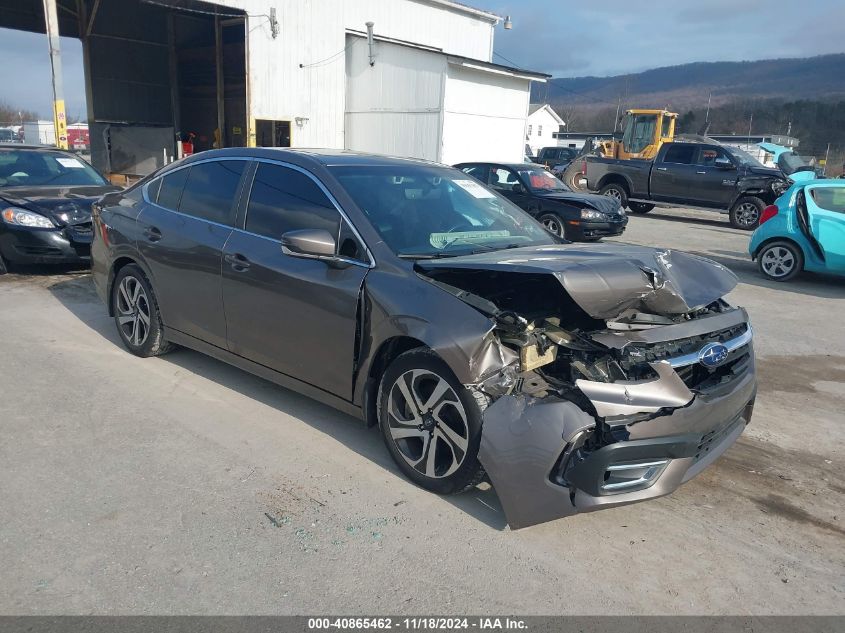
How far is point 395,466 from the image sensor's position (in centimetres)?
380

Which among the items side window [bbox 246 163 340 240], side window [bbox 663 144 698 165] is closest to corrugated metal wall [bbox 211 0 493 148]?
side window [bbox 663 144 698 165]

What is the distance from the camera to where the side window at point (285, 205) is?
159 inches

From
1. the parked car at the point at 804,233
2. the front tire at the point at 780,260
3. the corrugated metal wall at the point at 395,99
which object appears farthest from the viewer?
the corrugated metal wall at the point at 395,99

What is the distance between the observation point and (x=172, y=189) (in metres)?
5.21

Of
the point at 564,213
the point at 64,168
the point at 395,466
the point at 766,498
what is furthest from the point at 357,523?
the point at 564,213

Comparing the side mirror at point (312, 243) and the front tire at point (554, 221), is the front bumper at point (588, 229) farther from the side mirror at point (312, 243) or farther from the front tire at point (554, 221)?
the side mirror at point (312, 243)

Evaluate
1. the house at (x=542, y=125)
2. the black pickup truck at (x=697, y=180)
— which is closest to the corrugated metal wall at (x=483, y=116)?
the black pickup truck at (x=697, y=180)

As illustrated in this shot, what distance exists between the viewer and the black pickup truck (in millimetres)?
16391

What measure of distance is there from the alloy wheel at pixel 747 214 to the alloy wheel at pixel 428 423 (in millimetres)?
15660

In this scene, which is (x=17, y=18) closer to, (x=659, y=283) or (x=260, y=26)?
(x=260, y=26)

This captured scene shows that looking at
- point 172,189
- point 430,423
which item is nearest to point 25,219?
point 172,189

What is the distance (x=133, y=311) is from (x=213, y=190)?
1.42 m

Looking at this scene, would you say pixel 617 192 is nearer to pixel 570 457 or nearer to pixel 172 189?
pixel 172 189

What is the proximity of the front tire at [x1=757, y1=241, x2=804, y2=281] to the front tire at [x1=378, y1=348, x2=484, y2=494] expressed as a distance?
843cm
